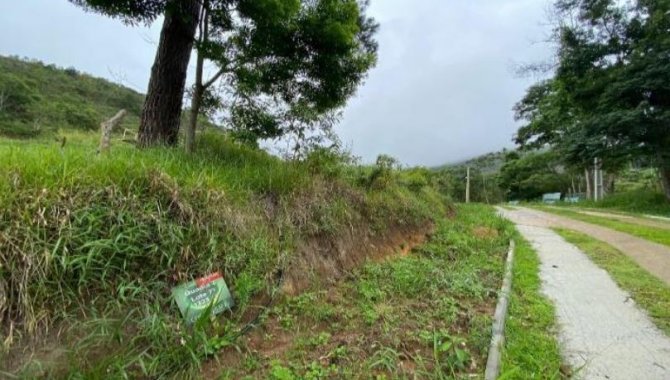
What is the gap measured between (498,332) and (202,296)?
1917mm

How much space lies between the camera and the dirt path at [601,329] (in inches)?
88.0

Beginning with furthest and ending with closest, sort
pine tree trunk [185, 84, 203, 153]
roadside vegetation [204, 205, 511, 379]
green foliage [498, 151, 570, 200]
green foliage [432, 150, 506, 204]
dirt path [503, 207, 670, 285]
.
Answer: green foliage [498, 151, 570, 200] < green foliage [432, 150, 506, 204] < dirt path [503, 207, 670, 285] < pine tree trunk [185, 84, 203, 153] < roadside vegetation [204, 205, 511, 379]

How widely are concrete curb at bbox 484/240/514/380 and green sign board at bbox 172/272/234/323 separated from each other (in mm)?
1573

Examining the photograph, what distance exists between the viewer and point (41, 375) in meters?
1.68

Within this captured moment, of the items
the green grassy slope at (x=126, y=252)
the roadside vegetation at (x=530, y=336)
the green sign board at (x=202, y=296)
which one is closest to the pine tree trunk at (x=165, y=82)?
the green grassy slope at (x=126, y=252)

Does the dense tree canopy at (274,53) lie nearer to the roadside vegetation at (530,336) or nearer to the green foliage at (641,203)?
the roadside vegetation at (530,336)

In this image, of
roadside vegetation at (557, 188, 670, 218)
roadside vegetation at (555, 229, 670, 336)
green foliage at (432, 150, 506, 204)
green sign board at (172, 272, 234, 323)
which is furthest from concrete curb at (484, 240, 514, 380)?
green foliage at (432, 150, 506, 204)

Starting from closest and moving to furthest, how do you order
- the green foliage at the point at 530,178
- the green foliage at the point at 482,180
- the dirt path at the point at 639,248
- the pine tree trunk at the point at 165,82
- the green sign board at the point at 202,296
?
the green sign board at the point at 202,296
the pine tree trunk at the point at 165,82
the dirt path at the point at 639,248
the green foliage at the point at 482,180
the green foliage at the point at 530,178

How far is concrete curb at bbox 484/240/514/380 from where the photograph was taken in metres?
2.10

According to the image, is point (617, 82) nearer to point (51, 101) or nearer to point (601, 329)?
point (601, 329)

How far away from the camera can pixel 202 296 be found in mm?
2283

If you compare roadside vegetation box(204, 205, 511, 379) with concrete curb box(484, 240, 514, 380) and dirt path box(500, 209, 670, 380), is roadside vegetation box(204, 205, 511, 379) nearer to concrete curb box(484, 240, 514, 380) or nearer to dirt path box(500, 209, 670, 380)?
concrete curb box(484, 240, 514, 380)

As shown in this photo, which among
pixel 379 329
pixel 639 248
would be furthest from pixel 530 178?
pixel 379 329

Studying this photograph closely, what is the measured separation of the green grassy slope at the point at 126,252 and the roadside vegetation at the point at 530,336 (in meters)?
1.59
